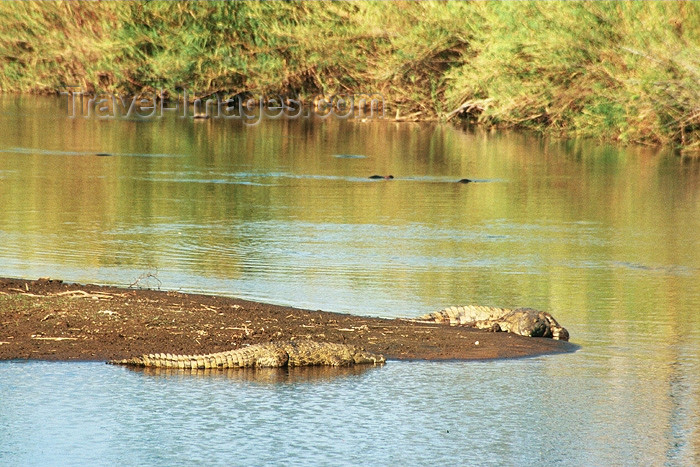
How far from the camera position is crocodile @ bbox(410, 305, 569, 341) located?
10797 mm

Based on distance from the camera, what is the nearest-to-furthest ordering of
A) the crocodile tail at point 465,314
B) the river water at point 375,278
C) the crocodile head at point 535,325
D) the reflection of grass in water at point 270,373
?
the river water at point 375,278 < the reflection of grass in water at point 270,373 < the crocodile head at point 535,325 < the crocodile tail at point 465,314

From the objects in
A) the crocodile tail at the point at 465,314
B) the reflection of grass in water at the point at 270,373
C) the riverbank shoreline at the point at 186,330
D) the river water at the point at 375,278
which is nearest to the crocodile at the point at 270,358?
the reflection of grass in water at the point at 270,373

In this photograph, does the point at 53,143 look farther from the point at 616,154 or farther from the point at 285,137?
the point at 616,154

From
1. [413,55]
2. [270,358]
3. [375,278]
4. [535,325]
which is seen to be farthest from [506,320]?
[413,55]

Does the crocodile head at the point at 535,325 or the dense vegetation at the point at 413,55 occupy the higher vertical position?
the dense vegetation at the point at 413,55

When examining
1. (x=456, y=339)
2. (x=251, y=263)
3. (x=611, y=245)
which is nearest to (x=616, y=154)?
(x=611, y=245)

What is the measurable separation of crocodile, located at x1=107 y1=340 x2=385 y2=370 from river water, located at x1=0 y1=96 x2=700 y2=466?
0.18 metres

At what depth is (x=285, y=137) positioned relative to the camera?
39094 millimetres

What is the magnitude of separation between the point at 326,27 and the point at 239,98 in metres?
6.08

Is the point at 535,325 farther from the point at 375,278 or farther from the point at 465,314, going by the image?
the point at 375,278

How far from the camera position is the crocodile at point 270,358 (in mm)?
9195

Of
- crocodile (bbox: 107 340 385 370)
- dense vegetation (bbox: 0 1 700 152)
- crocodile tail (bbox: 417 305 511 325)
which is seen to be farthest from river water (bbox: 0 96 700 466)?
dense vegetation (bbox: 0 1 700 152)

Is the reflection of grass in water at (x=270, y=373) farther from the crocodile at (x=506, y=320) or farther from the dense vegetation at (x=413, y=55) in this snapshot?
the dense vegetation at (x=413, y=55)

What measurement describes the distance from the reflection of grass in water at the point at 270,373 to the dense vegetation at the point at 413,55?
27871mm
